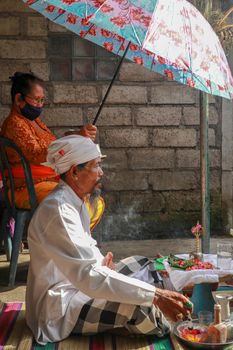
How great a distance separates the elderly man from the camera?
8.61 ft

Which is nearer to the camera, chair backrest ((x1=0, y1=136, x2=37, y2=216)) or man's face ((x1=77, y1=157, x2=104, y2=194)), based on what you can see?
man's face ((x1=77, y1=157, x2=104, y2=194))

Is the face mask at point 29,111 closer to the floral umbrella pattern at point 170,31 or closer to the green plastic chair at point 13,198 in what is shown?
the green plastic chair at point 13,198

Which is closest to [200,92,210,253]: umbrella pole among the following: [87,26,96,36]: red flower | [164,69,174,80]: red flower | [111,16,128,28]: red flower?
[164,69,174,80]: red flower

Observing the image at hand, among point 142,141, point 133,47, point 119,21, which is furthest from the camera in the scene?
point 142,141

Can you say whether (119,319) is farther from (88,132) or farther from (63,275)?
(88,132)

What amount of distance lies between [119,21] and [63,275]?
142 cm

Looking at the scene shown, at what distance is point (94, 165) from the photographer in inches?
117

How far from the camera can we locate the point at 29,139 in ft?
13.7

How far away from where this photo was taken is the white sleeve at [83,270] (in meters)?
2.60

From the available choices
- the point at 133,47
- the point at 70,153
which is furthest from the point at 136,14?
the point at 133,47

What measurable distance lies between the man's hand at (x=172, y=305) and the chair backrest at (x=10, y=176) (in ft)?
5.35

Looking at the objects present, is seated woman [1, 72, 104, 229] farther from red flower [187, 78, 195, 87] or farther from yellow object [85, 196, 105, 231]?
red flower [187, 78, 195, 87]

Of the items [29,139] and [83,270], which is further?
[29,139]

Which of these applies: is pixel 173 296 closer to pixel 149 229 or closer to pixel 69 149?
pixel 69 149
